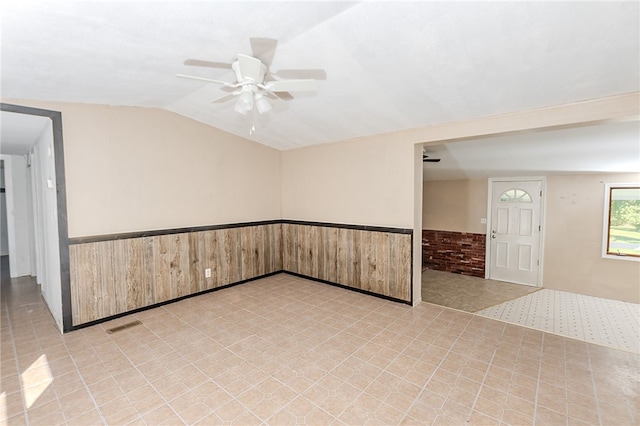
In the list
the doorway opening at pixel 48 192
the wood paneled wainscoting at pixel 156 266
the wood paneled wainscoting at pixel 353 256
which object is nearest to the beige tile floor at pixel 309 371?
the wood paneled wainscoting at pixel 156 266

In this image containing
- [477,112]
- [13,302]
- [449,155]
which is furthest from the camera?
[449,155]

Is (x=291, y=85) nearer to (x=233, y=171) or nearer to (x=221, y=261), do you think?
(x=233, y=171)

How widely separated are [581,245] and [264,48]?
642 centimetres

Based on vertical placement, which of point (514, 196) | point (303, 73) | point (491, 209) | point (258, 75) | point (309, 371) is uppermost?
point (303, 73)

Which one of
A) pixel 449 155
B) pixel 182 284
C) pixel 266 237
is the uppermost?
pixel 449 155

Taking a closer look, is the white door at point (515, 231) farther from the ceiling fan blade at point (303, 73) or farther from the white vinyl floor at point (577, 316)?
the ceiling fan blade at point (303, 73)

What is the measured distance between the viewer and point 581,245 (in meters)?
5.44

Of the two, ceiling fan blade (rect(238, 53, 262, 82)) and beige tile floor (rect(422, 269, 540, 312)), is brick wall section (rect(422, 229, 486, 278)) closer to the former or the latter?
beige tile floor (rect(422, 269, 540, 312))

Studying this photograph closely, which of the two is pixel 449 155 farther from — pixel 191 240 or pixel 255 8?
pixel 191 240

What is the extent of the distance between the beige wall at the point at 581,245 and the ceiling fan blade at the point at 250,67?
5941mm

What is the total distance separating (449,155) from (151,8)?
4.31 meters

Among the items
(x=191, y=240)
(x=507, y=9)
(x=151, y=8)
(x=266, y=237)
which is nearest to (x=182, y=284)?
(x=191, y=240)

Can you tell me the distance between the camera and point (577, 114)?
104 inches

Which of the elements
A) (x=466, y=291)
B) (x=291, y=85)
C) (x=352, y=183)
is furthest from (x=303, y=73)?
(x=466, y=291)
